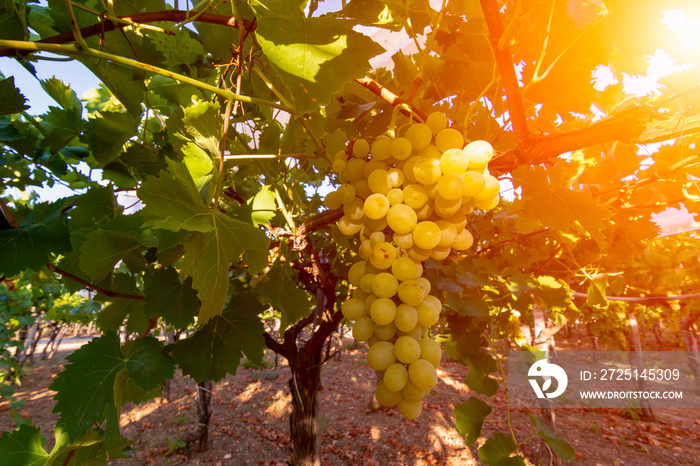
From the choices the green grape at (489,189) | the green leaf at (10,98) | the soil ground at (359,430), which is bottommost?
the soil ground at (359,430)

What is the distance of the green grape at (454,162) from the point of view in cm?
66

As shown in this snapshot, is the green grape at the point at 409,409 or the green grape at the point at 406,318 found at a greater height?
the green grape at the point at 406,318

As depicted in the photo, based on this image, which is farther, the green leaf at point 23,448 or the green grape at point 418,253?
the green leaf at point 23,448

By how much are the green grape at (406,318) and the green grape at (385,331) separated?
0.07 ft

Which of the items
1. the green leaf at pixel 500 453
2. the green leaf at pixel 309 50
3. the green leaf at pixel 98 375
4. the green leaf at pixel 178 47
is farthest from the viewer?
the green leaf at pixel 500 453

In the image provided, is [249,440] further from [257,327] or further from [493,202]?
[493,202]

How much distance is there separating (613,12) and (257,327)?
51.0 inches

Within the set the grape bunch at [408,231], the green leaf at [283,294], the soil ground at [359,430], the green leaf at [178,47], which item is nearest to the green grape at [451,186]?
the grape bunch at [408,231]

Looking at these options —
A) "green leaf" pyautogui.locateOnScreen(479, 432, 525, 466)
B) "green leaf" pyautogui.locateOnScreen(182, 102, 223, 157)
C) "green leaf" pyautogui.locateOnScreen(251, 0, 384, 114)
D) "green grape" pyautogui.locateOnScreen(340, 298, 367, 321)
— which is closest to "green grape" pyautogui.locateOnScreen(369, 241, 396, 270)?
"green grape" pyautogui.locateOnScreen(340, 298, 367, 321)

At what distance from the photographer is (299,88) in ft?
1.72

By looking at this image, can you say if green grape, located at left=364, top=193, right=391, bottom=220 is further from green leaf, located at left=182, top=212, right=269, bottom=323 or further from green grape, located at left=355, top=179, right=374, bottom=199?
green leaf, located at left=182, top=212, right=269, bottom=323

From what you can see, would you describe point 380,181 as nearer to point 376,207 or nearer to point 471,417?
point 376,207

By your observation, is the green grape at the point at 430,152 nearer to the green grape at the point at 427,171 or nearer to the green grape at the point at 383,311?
the green grape at the point at 427,171

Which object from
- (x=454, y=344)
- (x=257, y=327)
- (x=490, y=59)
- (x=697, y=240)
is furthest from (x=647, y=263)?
(x=257, y=327)
